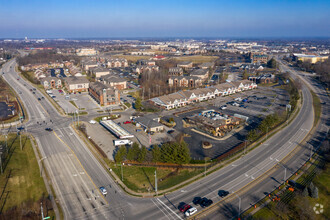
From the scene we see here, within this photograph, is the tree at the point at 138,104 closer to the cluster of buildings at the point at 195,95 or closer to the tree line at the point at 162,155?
the cluster of buildings at the point at 195,95

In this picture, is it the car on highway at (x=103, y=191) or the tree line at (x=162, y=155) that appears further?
the tree line at (x=162, y=155)

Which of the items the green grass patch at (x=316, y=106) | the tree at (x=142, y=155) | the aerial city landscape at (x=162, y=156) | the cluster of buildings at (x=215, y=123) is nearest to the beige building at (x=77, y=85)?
the aerial city landscape at (x=162, y=156)

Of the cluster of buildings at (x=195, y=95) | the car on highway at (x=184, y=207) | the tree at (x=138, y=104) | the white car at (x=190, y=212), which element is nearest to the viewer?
the white car at (x=190, y=212)

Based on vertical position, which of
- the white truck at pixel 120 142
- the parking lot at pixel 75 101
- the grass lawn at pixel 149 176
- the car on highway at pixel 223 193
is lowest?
the grass lawn at pixel 149 176

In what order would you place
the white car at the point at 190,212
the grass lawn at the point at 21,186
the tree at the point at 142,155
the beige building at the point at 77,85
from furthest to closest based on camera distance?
the beige building at the point at 77,85, the tree at the point at 142,155, the grass lawn at the point at 21,186, the white car at the point at 190,212

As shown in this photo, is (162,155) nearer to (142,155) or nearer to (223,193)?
(142,155)

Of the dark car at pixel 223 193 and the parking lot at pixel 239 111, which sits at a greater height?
the parking lot at pixel 239 111

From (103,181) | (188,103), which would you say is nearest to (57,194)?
(103,181)
